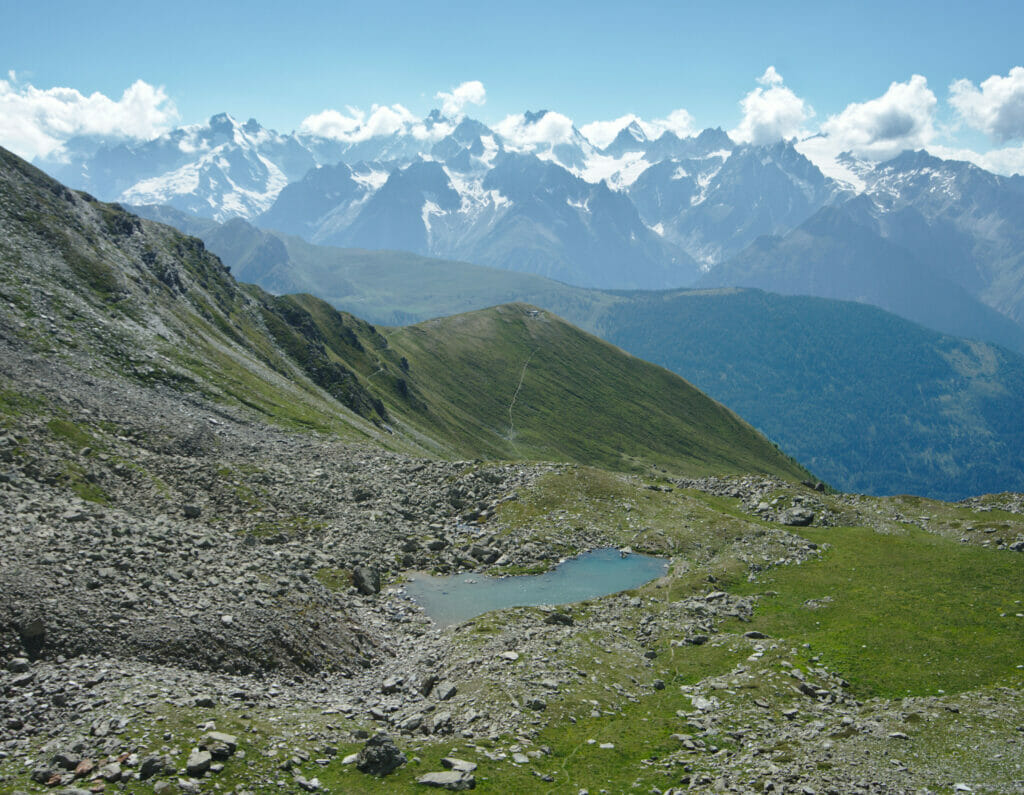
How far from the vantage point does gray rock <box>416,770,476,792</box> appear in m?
30.1

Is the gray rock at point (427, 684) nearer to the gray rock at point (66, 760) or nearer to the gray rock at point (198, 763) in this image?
the gray rock at point (198, 763)

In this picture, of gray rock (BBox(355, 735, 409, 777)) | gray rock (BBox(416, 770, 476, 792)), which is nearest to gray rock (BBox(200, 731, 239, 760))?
gray rock (BBox(355, 735, 409, 777))

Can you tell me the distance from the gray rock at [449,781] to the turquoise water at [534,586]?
2419 cm

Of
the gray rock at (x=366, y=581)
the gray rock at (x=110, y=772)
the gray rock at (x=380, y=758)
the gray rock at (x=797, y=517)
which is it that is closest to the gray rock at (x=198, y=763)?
the gray rock at (x=110, y=772)

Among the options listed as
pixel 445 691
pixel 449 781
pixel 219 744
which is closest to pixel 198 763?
pixel 219 744

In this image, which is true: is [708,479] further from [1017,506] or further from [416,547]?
[416,547]

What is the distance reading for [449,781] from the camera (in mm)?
30250

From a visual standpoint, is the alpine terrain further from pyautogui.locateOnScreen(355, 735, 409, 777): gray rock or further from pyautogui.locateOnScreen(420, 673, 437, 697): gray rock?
pyautogui.locateOnScreen(420, 673, 437, 697): gray rock

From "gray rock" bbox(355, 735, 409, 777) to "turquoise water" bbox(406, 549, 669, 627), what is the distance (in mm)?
23119

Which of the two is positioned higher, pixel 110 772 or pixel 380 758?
pixel 110 772

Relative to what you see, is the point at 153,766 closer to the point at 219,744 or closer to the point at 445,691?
the point at 219,744

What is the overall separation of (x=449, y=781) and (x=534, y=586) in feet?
112

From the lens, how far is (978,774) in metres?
29.3

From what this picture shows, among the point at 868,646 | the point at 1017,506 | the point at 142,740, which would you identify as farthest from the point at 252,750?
the point at 1017,506
